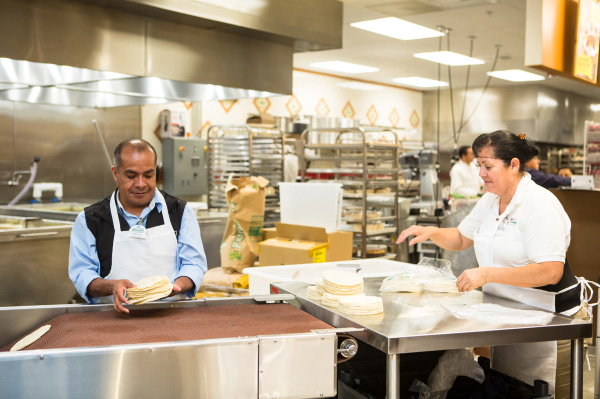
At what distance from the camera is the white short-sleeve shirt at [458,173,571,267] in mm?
2344

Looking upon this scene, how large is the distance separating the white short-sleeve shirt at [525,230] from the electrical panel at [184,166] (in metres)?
5.75

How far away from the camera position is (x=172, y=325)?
192cm

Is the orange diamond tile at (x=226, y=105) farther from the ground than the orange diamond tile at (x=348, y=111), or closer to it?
closer to it

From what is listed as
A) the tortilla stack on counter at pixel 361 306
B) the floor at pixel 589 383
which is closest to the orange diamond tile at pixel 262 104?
the floor at pixel 589 383

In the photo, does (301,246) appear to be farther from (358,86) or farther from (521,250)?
(358,86)

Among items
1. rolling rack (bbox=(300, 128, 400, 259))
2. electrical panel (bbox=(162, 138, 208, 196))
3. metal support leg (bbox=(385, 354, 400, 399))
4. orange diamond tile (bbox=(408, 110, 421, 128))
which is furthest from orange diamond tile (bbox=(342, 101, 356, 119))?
metal support leg (bbox=(385, 354, 400, 399))

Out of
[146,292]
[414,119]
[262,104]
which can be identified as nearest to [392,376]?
[146,292]

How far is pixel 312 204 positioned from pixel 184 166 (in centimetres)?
399

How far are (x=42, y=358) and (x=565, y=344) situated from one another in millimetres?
1934

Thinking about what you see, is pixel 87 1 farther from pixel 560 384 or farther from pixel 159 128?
pixel 159 128

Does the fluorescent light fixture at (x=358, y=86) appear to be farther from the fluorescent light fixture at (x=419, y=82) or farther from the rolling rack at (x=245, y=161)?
the rolling rack at (x=245, y=161)

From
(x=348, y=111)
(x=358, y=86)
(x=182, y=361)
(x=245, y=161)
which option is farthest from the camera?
(x=358, y=86)

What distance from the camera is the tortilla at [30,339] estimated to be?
66.4 inches

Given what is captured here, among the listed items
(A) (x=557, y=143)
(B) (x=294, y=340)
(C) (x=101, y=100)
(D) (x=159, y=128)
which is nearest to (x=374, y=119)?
(A) (x=557, y=143)
